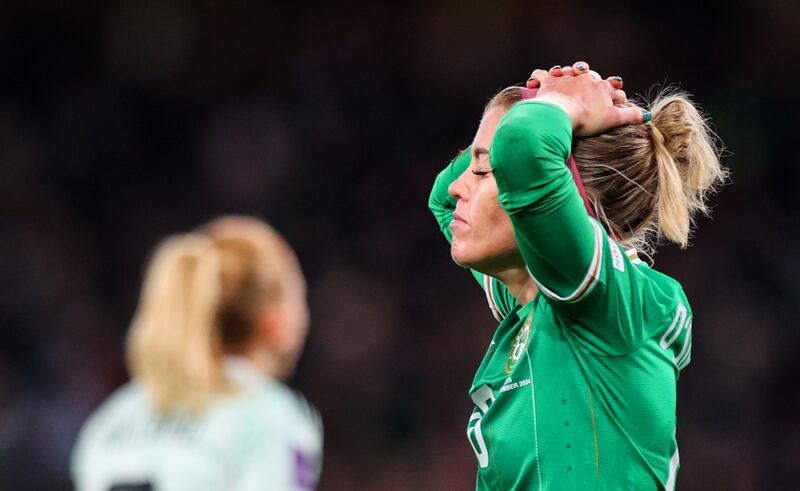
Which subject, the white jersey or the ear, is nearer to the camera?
the white jersey

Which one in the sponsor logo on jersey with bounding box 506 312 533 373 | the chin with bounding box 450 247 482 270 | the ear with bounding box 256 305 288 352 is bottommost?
the ear with bounding box 256 305 288 352

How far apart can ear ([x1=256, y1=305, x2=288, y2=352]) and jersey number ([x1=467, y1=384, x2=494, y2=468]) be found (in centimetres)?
75

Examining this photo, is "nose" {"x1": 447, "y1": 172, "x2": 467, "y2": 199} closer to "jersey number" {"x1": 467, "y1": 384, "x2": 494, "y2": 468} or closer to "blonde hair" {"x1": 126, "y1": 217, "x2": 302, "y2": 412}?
"jersey number" {"x1": 467, "y1": 384, "x2": 494, "y2": 468}

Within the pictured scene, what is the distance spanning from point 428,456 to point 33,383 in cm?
272

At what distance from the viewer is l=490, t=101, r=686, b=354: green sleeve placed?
180 centimetres

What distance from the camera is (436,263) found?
7.70m

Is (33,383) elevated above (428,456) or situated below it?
above

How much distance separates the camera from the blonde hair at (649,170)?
210cm

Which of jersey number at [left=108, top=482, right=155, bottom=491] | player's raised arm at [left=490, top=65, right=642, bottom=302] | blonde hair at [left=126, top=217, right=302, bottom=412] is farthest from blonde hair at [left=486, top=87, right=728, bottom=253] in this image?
jersey number at [left=108, top=482, right=155, bottom=491]

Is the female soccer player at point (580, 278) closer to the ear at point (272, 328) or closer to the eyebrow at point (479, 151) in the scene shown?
the eyebrow at point (479, 151)

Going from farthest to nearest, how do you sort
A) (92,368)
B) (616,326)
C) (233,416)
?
1. (92,368)
2. (233,416)
3. (616,326)

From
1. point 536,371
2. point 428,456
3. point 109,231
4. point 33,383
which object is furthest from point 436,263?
point 536,371

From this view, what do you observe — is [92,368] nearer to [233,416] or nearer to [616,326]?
[233,416]

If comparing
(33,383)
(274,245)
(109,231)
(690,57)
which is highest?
(274,245)
